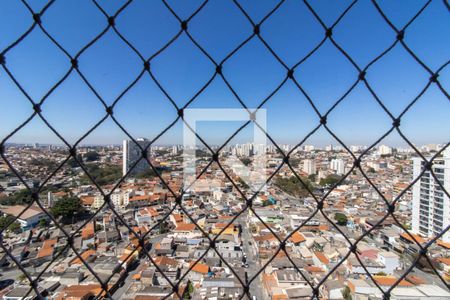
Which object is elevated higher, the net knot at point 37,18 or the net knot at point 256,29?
the net knot at point 37,18

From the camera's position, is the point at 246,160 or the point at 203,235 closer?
the point at 203,235

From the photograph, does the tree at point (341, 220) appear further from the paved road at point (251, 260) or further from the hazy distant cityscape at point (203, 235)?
the paved road at point (251, 260)

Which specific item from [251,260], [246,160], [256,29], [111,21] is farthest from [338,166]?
[111,21]

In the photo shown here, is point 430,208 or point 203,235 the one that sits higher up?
point 203,235

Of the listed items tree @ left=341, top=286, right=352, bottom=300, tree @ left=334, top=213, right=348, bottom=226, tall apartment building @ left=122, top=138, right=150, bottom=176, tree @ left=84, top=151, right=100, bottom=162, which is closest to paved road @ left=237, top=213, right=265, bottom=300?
tree @ left=341, top=286, right=352, bottom=300

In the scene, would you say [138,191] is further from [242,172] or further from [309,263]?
[242,172]

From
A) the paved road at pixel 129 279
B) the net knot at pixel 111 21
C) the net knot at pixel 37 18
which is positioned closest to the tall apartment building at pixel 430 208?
the net knot at pixel 111 21

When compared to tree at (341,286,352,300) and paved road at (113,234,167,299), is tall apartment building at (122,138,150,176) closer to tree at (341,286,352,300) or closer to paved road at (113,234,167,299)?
paved road at (113,234,167,299)

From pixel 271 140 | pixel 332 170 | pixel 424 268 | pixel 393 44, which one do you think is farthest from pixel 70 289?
pixel 332 170

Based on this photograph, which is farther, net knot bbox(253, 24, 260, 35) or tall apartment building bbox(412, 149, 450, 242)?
tall apartment building bbox(412, 149, 450, 242)

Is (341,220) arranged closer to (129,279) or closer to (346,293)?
(346,293)

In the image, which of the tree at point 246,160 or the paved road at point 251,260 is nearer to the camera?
the tree at point 246,160
